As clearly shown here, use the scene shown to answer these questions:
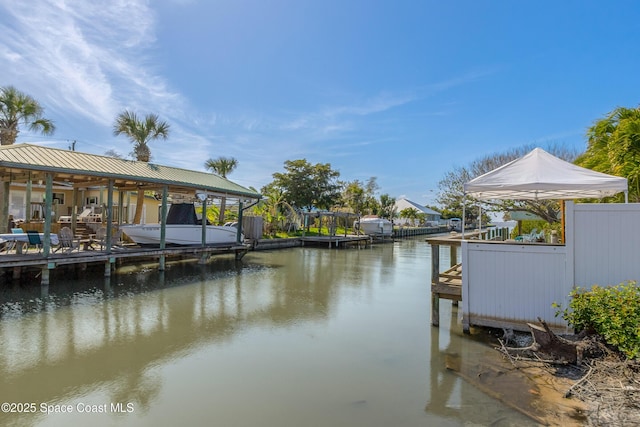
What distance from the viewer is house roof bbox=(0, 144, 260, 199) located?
9.33m

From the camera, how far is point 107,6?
9.91 m

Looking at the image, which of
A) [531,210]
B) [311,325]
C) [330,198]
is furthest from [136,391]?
[330,198]

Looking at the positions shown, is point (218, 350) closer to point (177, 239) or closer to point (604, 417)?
point (604, 417)

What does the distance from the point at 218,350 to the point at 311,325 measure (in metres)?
2.21

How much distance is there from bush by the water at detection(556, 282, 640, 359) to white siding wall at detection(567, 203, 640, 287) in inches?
8.4

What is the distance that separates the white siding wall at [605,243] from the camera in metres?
5.02

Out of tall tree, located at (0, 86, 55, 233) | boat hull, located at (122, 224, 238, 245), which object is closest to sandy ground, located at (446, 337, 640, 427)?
boat hull, located at (122, 224, 238, 245)

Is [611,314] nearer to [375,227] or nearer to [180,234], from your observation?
[180,234]

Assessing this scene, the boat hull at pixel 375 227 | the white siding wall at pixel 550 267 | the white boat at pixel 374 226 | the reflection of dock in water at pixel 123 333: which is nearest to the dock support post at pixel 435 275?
the white siding wall at pixel 550 267

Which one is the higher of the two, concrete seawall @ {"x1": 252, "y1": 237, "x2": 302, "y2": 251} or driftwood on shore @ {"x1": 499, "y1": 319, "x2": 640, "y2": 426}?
concrete seawall @ {"x1": 252, "y1": 237, "x2": 302, "y2": 251}

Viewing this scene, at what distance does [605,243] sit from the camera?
5.16 m

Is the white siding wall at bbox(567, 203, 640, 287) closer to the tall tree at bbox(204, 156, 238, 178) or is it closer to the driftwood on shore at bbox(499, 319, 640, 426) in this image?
the driftwood on shore at bbox(499, 319, 640, 426)

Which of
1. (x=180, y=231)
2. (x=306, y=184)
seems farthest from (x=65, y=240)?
(x=306, y=184)

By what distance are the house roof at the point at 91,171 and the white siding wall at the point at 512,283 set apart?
10725 millimetres
